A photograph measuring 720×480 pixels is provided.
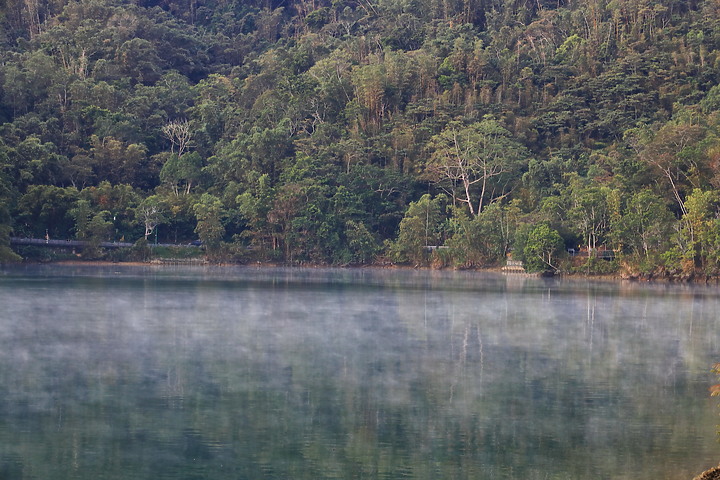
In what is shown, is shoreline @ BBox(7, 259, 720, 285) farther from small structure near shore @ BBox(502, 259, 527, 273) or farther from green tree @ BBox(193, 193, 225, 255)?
green tree @ BBox(193, 193, 225, 255)

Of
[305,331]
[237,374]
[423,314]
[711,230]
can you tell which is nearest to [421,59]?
[711,230]

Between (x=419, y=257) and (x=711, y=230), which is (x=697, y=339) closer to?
(x=711, y=230)

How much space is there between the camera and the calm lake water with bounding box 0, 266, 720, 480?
13047 millimetres

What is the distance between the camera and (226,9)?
379ft

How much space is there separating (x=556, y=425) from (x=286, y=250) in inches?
2134

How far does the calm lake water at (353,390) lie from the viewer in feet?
42.8

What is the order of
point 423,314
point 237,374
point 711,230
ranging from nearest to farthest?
1. point 237,374
2. point 423,314
3. point 711,230

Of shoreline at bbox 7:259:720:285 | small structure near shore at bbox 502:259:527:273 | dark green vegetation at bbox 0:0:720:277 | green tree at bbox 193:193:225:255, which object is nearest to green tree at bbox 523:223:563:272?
dark green vegetation at bbox 0:0:720:277

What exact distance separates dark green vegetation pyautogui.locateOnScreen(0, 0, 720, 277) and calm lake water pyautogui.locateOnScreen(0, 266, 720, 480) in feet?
82.9

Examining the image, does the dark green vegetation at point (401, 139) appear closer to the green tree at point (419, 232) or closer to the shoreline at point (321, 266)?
the green tree at point (419, 232)

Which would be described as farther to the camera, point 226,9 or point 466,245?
point 226,9

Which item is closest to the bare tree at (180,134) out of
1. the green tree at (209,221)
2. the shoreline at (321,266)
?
the green tree at (209,221)

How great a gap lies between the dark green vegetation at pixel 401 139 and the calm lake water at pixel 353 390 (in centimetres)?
2526

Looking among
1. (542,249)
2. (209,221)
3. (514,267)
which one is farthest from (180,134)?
(542,249)
